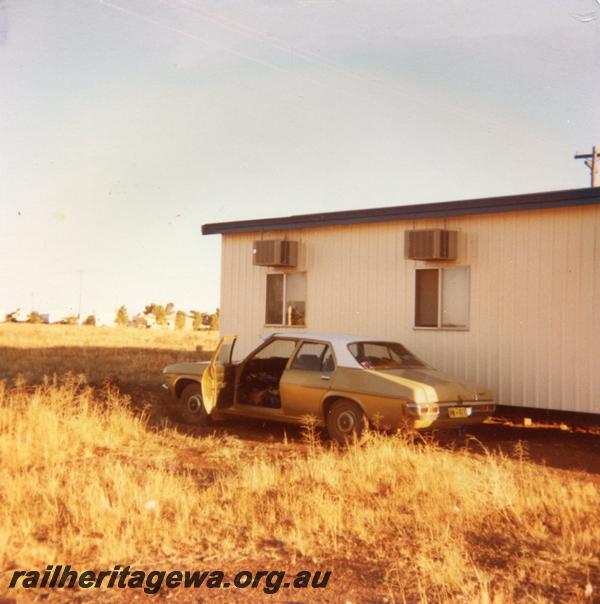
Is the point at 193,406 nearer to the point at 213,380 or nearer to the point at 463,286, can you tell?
the point at 213,380

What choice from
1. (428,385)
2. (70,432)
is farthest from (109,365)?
(428,385)

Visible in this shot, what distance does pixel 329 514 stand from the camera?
5.89m

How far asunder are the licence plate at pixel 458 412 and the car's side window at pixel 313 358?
156cm

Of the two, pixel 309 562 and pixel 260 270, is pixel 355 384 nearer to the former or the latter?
pixel 309 562

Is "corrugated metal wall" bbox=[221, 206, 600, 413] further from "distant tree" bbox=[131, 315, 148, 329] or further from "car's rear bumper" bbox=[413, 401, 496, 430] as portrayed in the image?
"distant tree" bbox=[131, 315, 148, 329]

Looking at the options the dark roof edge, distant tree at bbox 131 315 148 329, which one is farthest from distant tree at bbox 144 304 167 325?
the dark roof edge

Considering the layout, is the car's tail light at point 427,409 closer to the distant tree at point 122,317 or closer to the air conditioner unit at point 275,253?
the air conditioner unit at point 275,253

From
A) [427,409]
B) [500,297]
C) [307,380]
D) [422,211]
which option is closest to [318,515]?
[427,409]

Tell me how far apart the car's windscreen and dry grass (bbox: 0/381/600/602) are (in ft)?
4.21

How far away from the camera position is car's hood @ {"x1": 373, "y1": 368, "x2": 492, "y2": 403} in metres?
8.82

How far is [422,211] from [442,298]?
1.39m

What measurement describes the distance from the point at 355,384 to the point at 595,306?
3.64 meters

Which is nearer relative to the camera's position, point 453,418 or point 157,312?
point 453,418

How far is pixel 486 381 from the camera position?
449 inches
